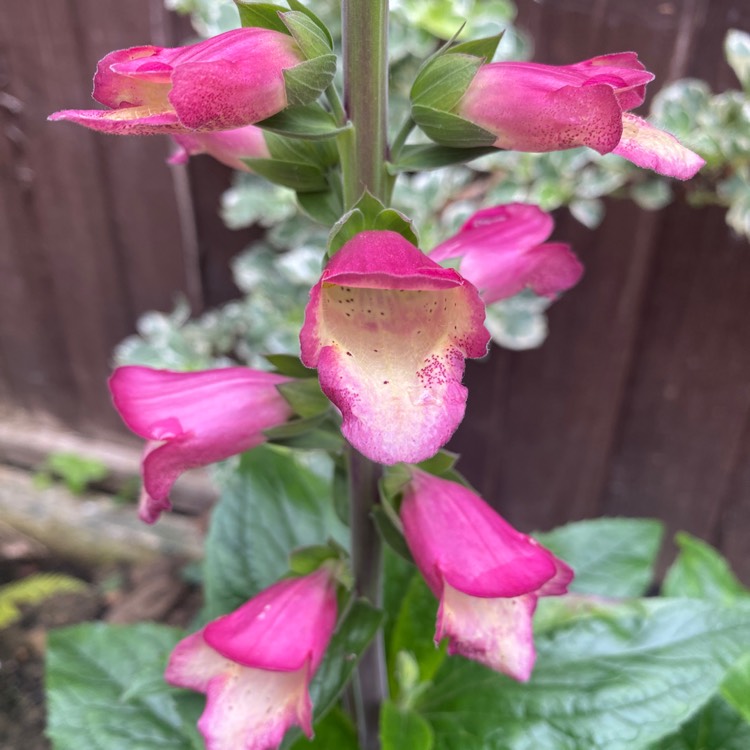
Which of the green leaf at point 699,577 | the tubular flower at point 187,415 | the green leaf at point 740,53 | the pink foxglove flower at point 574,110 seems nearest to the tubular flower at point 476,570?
the tubular flower at point 187,415

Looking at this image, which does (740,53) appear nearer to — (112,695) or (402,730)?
(402,730)

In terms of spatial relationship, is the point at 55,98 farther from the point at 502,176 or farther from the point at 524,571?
the point at 524,571

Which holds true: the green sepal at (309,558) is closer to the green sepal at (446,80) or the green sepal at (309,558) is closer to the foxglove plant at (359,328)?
the foxglove plant at (359,328)

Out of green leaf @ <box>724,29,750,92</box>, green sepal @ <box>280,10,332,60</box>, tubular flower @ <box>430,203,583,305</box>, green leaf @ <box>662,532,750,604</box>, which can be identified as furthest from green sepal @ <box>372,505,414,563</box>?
green leaf @ <box>724,29,750,92</box>

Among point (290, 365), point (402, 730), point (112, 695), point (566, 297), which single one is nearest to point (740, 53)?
point (566, 297)

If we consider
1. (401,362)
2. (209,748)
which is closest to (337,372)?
(401,362)
